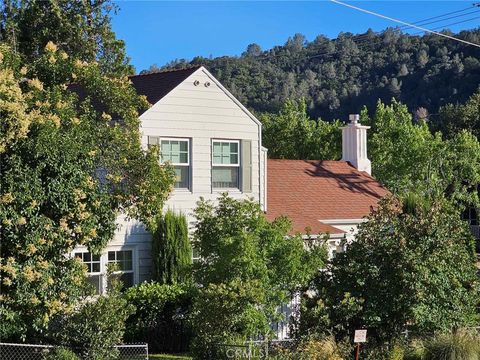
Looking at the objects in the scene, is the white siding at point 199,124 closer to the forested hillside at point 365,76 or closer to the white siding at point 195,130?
the white siding at point 195,130

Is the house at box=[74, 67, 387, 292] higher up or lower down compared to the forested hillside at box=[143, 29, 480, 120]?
lower down

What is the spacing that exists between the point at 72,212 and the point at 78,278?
45.4 inches

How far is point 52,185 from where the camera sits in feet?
44.9

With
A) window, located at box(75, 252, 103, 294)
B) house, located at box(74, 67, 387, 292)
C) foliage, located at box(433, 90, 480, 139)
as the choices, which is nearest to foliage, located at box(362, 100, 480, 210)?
house, located at box(74, 67, 387, 292)

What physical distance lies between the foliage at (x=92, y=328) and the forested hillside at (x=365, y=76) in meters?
54.3

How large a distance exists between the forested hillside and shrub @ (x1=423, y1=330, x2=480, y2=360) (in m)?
53.1

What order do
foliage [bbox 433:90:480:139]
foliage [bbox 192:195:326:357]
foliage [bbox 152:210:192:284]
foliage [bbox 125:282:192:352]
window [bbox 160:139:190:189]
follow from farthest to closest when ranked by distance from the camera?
foliage [bbox 433:90:480:139]
window [bbox 160:139:190:189]
foliage [bbox 152:210:192:284]
foliage [bbox 125:282:192:352]
foliage [bbox 192:195:326:357]

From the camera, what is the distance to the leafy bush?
589 inches

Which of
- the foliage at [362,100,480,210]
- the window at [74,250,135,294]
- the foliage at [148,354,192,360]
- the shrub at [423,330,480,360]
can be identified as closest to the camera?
the shrub at [423,330,480,360]

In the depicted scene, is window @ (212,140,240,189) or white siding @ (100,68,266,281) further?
window @ (212,140,240,189)

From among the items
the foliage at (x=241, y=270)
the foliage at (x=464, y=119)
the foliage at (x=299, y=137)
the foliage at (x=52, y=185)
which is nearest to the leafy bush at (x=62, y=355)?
the foliage at (x=52, y=185)

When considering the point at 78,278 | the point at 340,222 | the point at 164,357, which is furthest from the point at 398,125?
the point at 78,278

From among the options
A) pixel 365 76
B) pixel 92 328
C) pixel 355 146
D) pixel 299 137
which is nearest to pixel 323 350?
pixel 92 328

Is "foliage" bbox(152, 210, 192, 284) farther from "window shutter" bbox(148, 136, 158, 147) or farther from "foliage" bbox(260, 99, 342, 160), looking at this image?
"foliage" bbox(260, 99, 342, 160)
